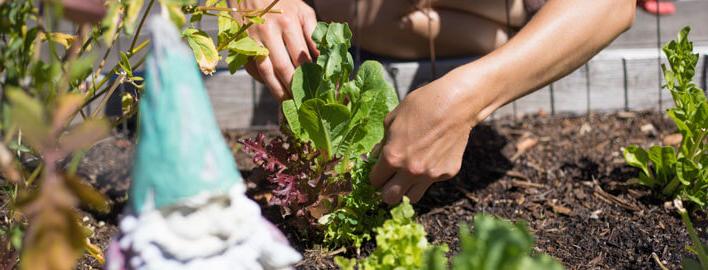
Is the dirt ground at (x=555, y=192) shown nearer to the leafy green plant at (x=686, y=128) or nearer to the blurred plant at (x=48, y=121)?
the leafy green plant at (x=686, y=128)

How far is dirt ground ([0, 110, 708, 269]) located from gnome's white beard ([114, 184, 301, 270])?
0.69m

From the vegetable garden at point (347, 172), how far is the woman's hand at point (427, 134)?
5cm

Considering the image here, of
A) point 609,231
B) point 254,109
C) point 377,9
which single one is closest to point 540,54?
point 609,231

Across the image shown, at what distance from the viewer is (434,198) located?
228 cm

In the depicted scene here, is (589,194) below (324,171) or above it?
below

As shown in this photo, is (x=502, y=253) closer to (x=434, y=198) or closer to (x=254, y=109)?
(x=434, y=198)

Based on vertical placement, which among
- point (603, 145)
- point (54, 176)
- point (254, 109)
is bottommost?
point (603, 145)

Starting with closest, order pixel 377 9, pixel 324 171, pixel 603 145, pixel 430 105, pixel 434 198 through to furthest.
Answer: pixel 430 105
pixel 324 171
pixel 434 198
pixel 603 145
pixel 377 9

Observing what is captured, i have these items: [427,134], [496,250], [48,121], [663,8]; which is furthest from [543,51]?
[663,8]

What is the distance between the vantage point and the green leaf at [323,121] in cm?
173

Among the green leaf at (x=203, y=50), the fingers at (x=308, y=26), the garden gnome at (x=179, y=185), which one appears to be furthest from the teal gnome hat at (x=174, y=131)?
the fingers at (x=308, y=26)

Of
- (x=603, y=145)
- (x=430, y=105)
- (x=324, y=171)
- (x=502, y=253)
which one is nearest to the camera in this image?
(x=502, y=253)

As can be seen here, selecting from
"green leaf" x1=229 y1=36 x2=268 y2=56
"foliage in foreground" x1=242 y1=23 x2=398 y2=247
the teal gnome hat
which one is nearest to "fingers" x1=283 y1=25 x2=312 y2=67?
"foliage in foreground" x1=242 y1=23 x2=398 y2=247

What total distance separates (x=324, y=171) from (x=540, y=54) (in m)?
0.57
